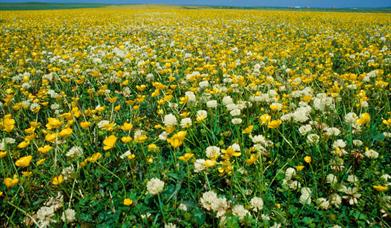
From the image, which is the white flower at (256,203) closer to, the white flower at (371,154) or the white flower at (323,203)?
the white flower at (323,203)

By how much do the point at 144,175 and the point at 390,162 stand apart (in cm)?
195

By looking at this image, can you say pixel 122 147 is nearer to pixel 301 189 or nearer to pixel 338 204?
pixel 301 189

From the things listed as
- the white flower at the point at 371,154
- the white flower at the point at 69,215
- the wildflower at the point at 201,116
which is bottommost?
the white flower at the point at 69,215

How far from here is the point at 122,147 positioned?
2.67 m

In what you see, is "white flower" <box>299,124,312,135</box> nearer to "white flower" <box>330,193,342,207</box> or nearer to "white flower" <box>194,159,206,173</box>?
"white flower" <box>330,193,342,207</box>

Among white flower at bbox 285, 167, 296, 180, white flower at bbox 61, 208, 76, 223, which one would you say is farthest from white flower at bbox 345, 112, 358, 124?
white flower at bbox 61, 208, 76, 223

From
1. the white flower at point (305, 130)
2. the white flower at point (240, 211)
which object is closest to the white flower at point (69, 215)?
the white flower at point (240, 211)

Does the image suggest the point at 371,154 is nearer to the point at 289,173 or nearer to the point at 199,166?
the point at 289,173

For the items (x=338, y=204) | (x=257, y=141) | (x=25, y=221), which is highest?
(x=257, y=141)

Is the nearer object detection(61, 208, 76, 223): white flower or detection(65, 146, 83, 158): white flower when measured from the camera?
detection(61, 208, 76, 223): white flower

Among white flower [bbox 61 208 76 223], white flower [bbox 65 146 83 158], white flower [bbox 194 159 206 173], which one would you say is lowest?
white flower [bbox 61 208 76 223]

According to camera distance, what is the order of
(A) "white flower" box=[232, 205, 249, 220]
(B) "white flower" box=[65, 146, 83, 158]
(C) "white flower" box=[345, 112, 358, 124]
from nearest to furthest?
(A) "white flower" box=[232, 205, 249, 220] → (B) "white flower" box=[65, 146, 83, 158] → (C) "white flower" box=[345, 112, 358, 124]

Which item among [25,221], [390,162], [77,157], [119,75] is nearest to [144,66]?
[119,75]

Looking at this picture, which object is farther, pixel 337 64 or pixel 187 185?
pixel 337 64
